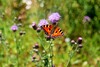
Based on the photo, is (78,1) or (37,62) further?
(78,1)

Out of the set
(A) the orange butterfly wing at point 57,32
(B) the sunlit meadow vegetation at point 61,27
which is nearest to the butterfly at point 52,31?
(A) the orange butterfly wing at point 57,32

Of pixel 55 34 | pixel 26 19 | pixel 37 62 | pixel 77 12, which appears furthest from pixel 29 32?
pixel 55 34

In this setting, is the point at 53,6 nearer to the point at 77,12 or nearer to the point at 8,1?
the point at 77,12

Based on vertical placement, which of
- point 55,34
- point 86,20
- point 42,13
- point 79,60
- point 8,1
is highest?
point 8,1

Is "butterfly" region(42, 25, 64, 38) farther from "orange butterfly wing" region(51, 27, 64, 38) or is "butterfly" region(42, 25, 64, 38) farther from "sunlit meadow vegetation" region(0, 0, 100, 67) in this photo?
"sunlit meadow vegetation" region(0, 0, 100, 67)

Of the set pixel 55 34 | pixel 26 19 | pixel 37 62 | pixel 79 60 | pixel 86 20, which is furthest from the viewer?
pixel 26 19

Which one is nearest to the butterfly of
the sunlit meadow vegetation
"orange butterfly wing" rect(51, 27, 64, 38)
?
"orange butterfly wing" rect(51, 27, 64, 38)

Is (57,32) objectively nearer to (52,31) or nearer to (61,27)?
(52,31)

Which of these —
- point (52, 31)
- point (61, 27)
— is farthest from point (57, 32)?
point (61, 27)
